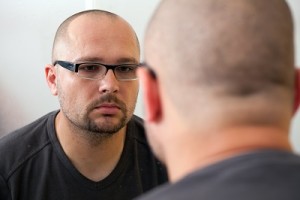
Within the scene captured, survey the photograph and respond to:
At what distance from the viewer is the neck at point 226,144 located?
582 millimetres

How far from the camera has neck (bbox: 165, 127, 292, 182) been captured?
0.58m

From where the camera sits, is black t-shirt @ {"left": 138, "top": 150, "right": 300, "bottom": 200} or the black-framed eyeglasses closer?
black t-shirt @ {"left": 138, "top": 150, "right": 300, "bottom": 200}

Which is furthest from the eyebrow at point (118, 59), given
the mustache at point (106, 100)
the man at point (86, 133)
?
the mustache at point (106, 100)

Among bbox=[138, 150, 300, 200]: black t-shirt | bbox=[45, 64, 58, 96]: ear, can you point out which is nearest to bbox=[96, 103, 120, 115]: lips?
bbox=[45, 64, 58, 96]: ear

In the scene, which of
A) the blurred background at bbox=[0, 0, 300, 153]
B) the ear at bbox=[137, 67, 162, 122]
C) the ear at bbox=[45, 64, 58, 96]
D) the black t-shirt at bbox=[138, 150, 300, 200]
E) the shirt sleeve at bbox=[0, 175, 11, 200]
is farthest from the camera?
the blurred background at bbox=[0, 0, 300, 153]

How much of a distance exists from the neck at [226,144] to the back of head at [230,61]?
0.7 inches

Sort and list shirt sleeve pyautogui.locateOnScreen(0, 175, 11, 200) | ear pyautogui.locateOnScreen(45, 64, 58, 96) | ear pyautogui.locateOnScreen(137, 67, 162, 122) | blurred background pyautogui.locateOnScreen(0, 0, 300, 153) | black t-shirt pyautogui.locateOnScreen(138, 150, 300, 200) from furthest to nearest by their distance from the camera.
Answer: blurred background pyautogui.locateOnScreen(0, 0, 300, 153), ear pyautogui.locateOnScreen(45, 64, 58, 96), shirt sleeve pyautogui.locateOnScreen(0, 175, 11, 200), ear pyautogui.locateOnScreen(137, 67, 162, 122), black t-shirt pyautogui.locateOnScreen(138, 150, 300, 200)

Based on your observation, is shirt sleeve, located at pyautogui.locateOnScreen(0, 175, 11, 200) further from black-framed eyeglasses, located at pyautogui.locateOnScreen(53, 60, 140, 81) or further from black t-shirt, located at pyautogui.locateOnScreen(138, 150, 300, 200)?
black t-shirt, located at pyautogui.locateOnScreen(138, 150, 300, 200)

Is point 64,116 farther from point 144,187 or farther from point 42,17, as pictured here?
point 42,17

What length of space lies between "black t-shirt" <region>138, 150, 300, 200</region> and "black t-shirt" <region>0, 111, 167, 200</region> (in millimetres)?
707

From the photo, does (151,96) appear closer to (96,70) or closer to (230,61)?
(230,61)

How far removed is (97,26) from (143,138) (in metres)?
0.40

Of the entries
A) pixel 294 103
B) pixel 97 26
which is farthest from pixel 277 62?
pixel 97 26

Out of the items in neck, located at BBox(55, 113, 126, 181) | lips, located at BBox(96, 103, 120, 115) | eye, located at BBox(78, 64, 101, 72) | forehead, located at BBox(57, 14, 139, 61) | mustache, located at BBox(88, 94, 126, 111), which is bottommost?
neck, located at BBox(55, 113, 126, 181)
